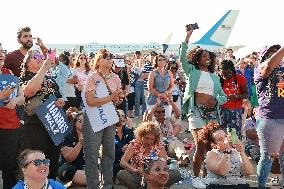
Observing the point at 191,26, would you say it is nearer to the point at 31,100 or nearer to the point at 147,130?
the point at 147,130

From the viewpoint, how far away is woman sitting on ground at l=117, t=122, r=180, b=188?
17.5ft

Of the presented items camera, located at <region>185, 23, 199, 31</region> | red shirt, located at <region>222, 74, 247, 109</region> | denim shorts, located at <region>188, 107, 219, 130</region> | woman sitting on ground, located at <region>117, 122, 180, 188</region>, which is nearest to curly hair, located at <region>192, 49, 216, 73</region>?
camera, located at <region>185, 23, 199, 31</region>

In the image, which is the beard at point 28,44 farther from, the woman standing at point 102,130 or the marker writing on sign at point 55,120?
the marker writing on sign at point 55,120

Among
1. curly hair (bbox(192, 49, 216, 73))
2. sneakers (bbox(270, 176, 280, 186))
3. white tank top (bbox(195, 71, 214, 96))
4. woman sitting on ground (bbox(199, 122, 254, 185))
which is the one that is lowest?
sneakers (bbox(270, 176, 280, 186))

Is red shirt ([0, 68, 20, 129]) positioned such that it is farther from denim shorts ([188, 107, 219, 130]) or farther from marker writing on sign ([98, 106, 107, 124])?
denim shorts ([188, 107, 219, 130])

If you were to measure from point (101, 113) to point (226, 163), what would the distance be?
1.41 m

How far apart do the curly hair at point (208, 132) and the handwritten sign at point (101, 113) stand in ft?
3.25

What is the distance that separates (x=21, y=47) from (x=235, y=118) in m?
3.20

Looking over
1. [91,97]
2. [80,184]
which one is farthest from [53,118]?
[80,184]

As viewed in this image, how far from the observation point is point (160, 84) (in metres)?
8.40

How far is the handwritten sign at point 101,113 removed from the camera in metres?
5.21

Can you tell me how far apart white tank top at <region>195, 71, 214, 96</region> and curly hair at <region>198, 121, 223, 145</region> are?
1.86 feet

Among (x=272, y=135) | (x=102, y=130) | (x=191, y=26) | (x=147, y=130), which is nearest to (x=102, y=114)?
(x=102, y=130)

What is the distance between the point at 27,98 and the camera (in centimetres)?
466
